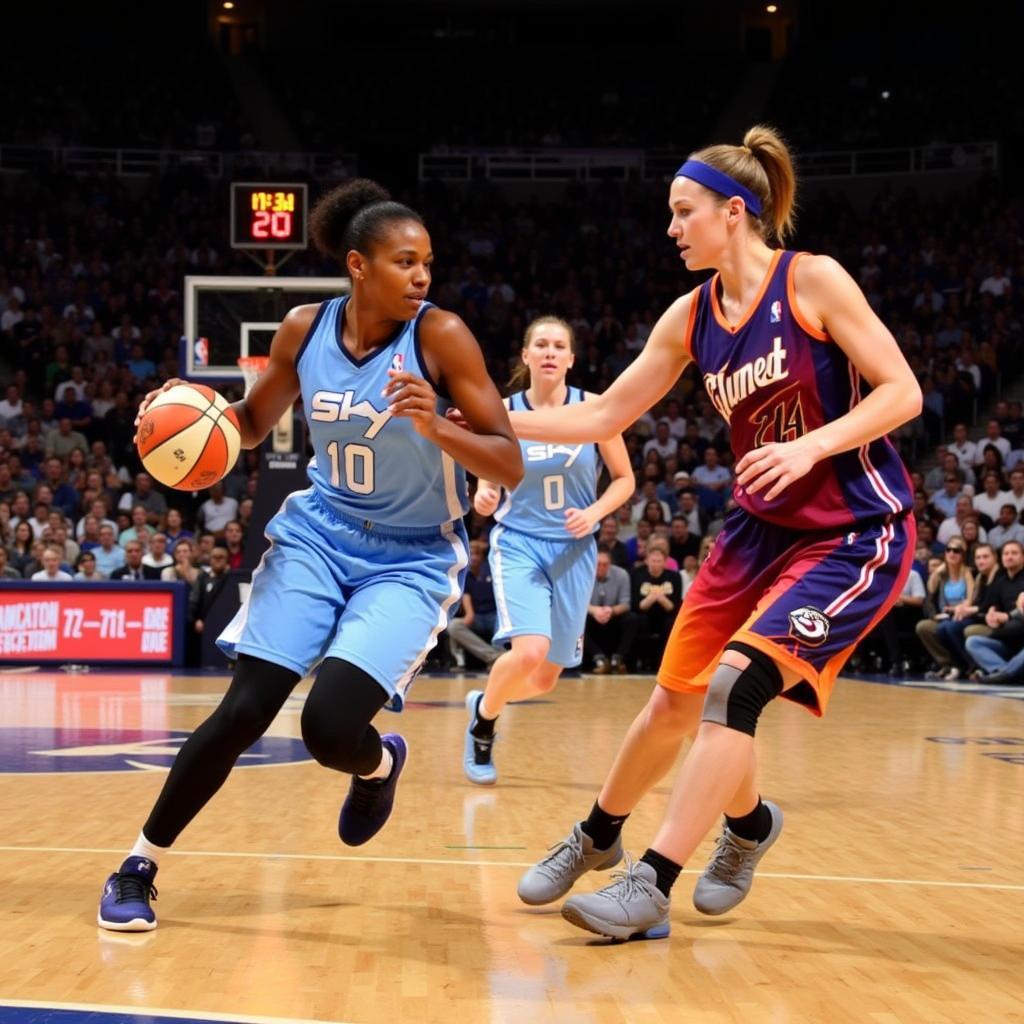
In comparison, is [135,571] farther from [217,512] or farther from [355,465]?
[355,465]

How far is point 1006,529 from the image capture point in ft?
50.4

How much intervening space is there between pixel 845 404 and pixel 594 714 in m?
7.18

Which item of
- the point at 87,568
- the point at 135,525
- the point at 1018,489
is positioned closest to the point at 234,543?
the point at 135,525

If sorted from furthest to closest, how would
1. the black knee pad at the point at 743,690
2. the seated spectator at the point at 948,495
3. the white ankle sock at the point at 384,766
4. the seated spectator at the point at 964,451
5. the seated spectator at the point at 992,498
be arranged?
the seated spectator at the point at 964,451 < the seated spectator at the point at 948,495 < the seated spectator at the point at 992,498 < the white ankle sock at the point at 384,766 < the black knee pad at the point at 743,690

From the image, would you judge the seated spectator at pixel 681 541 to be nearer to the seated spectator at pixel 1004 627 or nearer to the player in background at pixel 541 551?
the seated spectator at pixel 1004 627

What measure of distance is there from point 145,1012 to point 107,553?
13.4m

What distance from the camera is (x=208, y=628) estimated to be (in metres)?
14.9

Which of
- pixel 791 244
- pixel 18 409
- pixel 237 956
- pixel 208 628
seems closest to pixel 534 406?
pixel 237 956

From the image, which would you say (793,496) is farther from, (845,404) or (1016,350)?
(1016,350)

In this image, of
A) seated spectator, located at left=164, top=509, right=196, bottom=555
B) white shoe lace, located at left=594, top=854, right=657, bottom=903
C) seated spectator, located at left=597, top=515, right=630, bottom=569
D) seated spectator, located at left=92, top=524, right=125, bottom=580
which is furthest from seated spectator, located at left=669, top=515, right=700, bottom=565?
white shoe lace, located at left=594, top=854, right=657, bottom=903

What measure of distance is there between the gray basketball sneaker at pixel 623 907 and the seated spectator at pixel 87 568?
1180 centimetres

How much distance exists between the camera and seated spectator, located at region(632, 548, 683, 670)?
15.5 meters

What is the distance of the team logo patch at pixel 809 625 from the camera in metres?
3.86

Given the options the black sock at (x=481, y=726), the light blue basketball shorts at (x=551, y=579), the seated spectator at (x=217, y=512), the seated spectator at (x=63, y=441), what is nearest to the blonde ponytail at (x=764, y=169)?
the light blue basketball shorts at (x=551, y=579)
